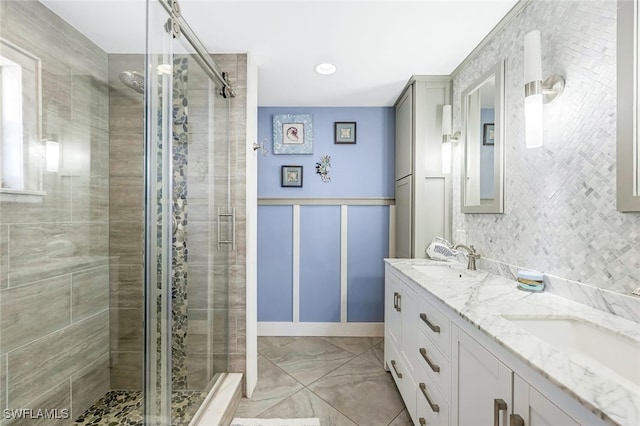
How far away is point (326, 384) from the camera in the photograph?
1989mm

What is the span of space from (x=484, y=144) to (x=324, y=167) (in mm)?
1420

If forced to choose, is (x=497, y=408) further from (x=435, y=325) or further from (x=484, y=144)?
(x=484, y=144)

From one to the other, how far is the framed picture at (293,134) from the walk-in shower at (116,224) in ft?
2.89

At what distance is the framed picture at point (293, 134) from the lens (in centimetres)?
275

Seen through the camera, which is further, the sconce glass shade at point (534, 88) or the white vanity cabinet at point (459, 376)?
the sconce glass shade at point (534, 88)

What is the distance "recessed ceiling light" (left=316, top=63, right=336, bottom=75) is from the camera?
2.01 meters

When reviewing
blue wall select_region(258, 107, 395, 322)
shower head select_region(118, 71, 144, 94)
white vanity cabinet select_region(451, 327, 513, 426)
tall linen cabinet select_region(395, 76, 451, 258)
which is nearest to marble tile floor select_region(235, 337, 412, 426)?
blue wall select_region(258, 107, 395, 322)

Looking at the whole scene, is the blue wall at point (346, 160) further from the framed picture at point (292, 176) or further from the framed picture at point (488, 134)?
the framed picture at point (488, 134)

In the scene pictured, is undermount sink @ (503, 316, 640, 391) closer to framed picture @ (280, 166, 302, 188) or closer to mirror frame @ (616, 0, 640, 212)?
mirror frame @ (616, 0, 640, 212)

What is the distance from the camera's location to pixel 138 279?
185 centimetres

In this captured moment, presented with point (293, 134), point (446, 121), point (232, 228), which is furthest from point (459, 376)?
point (293, 134)

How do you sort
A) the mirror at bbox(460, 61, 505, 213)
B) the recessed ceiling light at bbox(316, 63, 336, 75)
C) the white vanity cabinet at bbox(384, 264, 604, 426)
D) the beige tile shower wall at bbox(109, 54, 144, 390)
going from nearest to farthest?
the white vanity cabinet at bbox(384, 264, 604, 426) → the mirror at bbox(460, 61, 505, 213) → the beige tile shower wall at bbox(109, 54, 144, 390) → the recessed ceiling light at bbox(316, 63, 336, 75)

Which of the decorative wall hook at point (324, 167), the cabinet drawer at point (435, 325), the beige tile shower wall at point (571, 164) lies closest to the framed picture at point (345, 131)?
the decorative wall hook at point (324, 167)

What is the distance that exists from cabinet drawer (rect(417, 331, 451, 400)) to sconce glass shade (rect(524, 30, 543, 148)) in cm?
103
